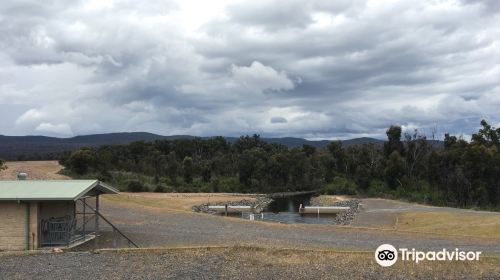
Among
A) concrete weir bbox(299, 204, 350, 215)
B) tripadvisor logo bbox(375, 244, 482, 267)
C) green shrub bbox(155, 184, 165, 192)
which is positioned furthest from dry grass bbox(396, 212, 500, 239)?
green shrub bbox(155, 184, 165, 192)

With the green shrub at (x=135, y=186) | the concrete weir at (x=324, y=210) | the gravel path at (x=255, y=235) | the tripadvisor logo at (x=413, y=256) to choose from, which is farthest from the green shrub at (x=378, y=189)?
the tripadvisor logo at (x=413, y=256)

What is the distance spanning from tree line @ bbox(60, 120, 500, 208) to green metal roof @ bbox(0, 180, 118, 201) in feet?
153

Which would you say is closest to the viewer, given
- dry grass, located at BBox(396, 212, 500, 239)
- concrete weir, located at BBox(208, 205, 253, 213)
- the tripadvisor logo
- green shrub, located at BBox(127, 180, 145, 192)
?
→ the tripadvisor logo

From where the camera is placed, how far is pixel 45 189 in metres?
23.7

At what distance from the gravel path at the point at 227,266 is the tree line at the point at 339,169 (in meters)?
49.7

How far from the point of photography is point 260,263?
56.7 ft

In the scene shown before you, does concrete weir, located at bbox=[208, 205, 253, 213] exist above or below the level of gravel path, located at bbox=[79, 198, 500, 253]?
below

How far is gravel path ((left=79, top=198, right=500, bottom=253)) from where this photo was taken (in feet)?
78.9

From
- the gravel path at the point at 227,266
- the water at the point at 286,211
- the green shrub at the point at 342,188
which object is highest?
the gravel path at the point at 227,266

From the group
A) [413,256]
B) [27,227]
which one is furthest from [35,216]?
[413,256]

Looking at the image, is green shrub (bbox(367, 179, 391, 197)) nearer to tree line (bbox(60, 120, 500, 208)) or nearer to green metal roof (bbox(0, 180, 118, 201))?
tree line (bbox(60, 120, 500, 208))

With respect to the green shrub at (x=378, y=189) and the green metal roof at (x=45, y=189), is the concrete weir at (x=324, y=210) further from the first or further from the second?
the green metal roof at (x=45, y=189)

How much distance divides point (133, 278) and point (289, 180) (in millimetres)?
83431

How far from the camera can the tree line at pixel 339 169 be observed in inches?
2566
